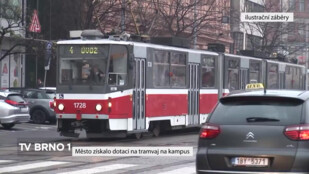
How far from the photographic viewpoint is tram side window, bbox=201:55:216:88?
24438mm

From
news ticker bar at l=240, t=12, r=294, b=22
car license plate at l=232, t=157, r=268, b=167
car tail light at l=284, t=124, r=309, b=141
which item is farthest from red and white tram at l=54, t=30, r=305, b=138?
car tail light at l=284, t=124, r=309, b=141

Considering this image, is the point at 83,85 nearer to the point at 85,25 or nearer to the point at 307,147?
the point at 307,147

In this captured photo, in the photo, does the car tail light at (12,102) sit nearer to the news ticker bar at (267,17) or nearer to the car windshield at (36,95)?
the car windshield at (36,95)

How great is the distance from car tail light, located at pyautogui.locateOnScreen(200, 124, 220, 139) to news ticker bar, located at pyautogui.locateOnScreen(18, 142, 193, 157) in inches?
274

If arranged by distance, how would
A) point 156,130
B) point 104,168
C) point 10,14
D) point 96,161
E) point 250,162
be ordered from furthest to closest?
point 10,14 → point 156,130 → point 96,161 → point 104,168 → point 250,162

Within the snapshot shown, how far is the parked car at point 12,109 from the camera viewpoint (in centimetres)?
2428

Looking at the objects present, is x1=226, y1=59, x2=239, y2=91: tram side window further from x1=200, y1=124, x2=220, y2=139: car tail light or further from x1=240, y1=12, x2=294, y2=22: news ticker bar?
x1=200, y1=124, x2=220, y2=139: car tail light

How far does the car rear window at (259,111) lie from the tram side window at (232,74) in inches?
663

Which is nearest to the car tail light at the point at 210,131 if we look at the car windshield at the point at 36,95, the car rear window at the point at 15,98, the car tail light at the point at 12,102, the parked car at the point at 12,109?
the parked car at the point at 12,109

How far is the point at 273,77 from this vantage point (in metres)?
31.2

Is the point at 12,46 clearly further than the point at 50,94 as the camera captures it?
Yes

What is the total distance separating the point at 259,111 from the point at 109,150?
8444 millimetres

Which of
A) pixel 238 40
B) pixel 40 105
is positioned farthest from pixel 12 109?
pixel 238 40

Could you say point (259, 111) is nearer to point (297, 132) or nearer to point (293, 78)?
point (297, 132)
